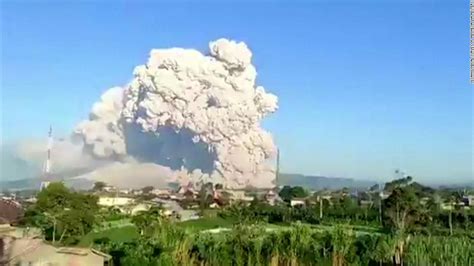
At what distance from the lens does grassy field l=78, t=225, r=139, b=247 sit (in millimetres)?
9867

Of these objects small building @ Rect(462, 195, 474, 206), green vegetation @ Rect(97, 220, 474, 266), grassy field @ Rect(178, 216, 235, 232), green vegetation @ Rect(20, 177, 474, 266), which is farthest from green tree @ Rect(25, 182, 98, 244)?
small building @ Rect(462, 195, 474, 206)

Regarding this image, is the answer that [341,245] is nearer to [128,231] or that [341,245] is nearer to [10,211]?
[128,231]

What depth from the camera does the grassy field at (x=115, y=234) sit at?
9.87 meters

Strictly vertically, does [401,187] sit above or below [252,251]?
above

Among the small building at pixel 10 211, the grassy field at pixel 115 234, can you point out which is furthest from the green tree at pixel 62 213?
the small building at pixel 10 211

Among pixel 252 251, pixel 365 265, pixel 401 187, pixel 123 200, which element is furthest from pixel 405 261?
pixel 123 200

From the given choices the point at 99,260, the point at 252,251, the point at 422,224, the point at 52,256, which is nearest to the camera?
the point at 52,256

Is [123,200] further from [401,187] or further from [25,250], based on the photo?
[25,250]

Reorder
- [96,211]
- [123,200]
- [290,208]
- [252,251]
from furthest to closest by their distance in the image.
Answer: [123,200], [290,208], [96,211], [252,251]

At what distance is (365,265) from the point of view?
8484 millimetres

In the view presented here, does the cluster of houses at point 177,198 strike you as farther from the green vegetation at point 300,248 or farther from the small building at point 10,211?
the green vegetation at point 300,248

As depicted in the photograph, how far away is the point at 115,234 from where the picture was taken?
10.8 meters

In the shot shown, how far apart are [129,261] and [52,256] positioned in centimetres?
146

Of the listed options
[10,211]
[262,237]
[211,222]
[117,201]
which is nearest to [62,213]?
[10,211]
